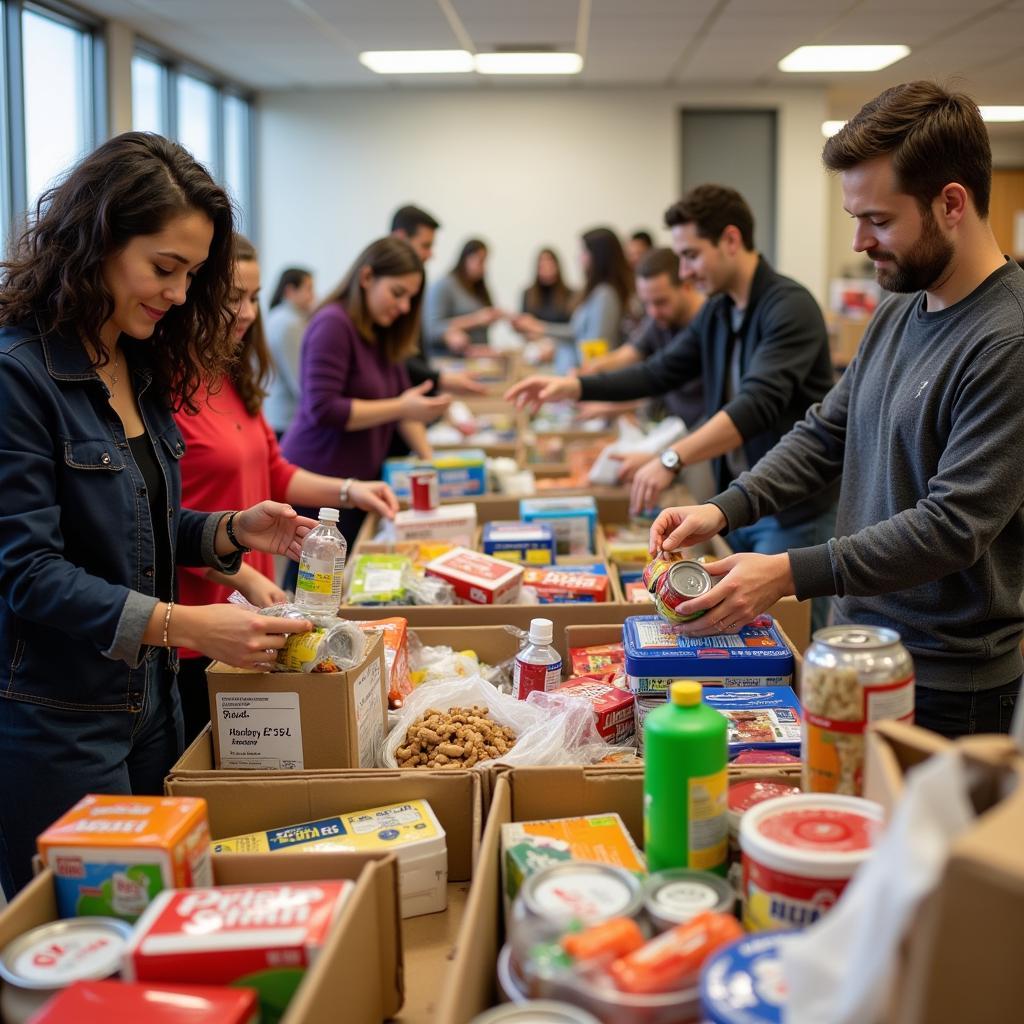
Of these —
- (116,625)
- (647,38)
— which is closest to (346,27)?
(647,38)

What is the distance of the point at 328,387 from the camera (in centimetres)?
352

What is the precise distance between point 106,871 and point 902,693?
854 millimetres

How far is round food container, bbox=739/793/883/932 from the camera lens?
39.5 inches

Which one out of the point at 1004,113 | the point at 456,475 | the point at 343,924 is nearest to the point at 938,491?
the point at 343,924

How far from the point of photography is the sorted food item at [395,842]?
1.42m

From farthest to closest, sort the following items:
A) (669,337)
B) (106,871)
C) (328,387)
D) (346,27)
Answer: (346,27) < (669,337) < (328,387) < (106,871)

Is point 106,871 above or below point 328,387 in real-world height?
below

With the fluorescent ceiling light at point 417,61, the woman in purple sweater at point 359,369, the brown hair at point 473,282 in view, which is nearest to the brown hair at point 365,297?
the woman in purple sweater at point 359,369

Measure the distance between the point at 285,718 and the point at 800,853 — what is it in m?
0.83

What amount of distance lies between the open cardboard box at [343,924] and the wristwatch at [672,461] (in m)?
1.86

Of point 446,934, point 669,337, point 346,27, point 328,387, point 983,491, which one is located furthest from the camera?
point 346,27

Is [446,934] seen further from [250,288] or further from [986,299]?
[250,288]

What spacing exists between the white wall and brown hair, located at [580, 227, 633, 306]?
368 centimetres

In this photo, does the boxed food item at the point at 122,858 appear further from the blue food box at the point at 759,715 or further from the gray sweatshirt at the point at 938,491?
the gray sweatshirt at the point at 938,491
